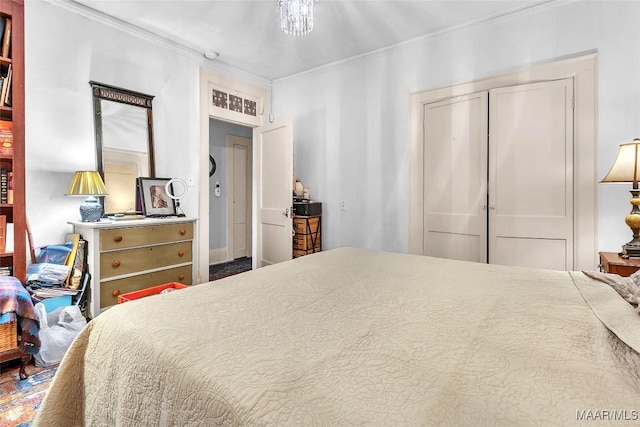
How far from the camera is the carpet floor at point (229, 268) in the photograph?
4.67m

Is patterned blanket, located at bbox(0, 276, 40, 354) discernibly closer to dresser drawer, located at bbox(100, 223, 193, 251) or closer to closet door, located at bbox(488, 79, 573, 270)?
dresser drawer, located at bbox(100, 223, 193, 251)

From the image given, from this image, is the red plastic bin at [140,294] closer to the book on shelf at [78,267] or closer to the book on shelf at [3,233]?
the book on shelf at [78,267]

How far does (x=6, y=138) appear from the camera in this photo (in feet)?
7.02

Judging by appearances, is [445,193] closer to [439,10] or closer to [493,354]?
[439,10]

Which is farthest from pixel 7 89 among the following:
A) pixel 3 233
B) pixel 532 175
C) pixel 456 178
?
pixel 532 175

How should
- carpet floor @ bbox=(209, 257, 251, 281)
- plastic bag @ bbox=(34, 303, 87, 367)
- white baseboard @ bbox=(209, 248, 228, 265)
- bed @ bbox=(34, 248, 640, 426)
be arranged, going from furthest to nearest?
white baseboard @ bbox=(209, 248, 228, 265) < carpet floor @ bbox=(209, 257, 251, 281) < plastic bag @ bbox=(34, 303, 87, 367) < bed @ bbox=(34, 248, 640, 426)

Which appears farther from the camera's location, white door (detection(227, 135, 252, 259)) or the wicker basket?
white door (detection(227, 135, 252, 259))

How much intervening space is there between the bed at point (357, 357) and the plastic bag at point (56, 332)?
1.52 metres

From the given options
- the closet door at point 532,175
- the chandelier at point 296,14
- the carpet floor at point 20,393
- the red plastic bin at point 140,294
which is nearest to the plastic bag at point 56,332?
the carpet floor at point 20,393

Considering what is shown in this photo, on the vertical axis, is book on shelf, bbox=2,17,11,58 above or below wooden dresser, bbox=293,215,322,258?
above

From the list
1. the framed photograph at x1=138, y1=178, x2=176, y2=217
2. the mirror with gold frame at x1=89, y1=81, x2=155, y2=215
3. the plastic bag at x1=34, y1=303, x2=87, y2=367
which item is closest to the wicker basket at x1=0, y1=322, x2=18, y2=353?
the plastic bag at x1=34, y1=303, x2=87, y2=367

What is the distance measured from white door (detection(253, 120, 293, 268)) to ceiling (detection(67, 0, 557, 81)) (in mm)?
899

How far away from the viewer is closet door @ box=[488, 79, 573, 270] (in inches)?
107

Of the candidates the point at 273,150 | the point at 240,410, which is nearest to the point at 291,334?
the point at 240,410
